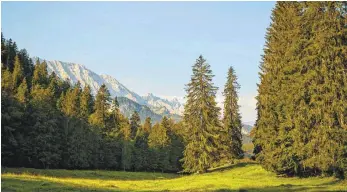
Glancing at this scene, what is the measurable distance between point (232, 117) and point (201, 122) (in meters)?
14.5

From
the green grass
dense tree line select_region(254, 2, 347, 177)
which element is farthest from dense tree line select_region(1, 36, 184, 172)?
dense tree line select_region(254, 2, 347, 177)

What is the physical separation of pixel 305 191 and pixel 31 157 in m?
53.3

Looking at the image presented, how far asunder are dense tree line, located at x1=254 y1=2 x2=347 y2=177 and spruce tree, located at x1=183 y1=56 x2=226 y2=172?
16.8 meters

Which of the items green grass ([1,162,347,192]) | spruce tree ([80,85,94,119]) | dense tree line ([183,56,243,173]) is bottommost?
green grass ([1,162,347,192])

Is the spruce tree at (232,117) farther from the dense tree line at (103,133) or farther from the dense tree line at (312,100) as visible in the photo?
the dense tree line at (312,100)

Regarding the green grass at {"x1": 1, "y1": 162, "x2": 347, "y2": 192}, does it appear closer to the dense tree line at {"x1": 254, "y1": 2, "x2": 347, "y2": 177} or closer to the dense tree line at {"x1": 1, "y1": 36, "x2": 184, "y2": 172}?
the dense tree line at {"x1": 254, "y1": 2, "x2": 347, "y2": 177}

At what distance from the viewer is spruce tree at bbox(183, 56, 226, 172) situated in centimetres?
5797

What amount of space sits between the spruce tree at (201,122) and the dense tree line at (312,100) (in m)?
16.8

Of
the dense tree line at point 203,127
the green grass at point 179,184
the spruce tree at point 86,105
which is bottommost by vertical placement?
the green grass at point 179,184

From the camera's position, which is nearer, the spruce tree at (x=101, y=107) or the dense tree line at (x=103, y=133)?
the dense tree line at (x=103, y=133)

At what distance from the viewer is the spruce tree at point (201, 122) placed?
58.0m

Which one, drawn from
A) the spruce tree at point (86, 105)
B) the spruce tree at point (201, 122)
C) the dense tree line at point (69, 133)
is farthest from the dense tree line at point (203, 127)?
the spruce tree at point (86, 105)

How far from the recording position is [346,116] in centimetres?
3209

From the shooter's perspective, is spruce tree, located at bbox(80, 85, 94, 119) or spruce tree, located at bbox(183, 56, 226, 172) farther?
spruce tree, located at bbox(80, 85, 94, 119)
